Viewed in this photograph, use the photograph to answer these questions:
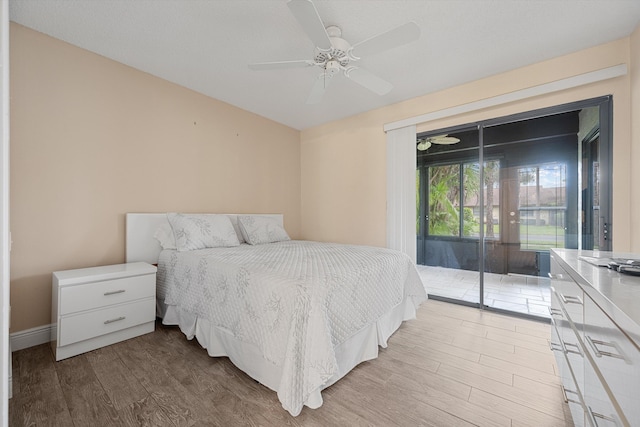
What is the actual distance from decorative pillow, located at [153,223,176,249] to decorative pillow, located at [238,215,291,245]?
30.2 inches

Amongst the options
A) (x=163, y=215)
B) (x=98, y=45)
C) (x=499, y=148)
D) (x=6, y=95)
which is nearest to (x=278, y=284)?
(x=6, y=95)

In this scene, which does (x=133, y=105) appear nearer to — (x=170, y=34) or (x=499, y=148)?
(x=170, y=34)

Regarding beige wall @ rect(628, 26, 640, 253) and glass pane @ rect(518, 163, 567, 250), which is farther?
glass pane @ rect(518, 163, 567, 250)

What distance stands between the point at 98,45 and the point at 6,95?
1845 millimetres

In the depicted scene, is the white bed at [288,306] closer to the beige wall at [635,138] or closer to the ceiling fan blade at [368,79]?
the ceiling fan blade at [368,79]

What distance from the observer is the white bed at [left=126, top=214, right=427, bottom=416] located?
131cm

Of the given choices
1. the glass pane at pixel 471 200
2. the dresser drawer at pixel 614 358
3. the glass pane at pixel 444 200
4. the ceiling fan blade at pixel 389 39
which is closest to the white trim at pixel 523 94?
the glass pane at pixel 471 200

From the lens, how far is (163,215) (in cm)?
269

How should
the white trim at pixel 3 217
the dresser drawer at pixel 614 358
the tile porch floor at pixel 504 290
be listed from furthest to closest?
the tile porch floor at pixel 504 290
the white trim at pixel 3 217
the dresser drawer at pixel 614 358

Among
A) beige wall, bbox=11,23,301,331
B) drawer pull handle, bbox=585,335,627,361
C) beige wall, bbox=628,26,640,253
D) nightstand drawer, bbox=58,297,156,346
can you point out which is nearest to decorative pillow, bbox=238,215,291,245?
beige wall, bbox=11,23,301,331

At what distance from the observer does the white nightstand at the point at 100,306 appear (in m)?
1.81

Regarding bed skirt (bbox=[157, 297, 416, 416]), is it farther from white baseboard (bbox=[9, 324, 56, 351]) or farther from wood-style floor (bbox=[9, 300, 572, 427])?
white baseboard (bbox=[9, 324, 56, 351])

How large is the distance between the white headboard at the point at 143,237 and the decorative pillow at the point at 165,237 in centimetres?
5

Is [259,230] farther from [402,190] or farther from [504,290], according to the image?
[504,290]
